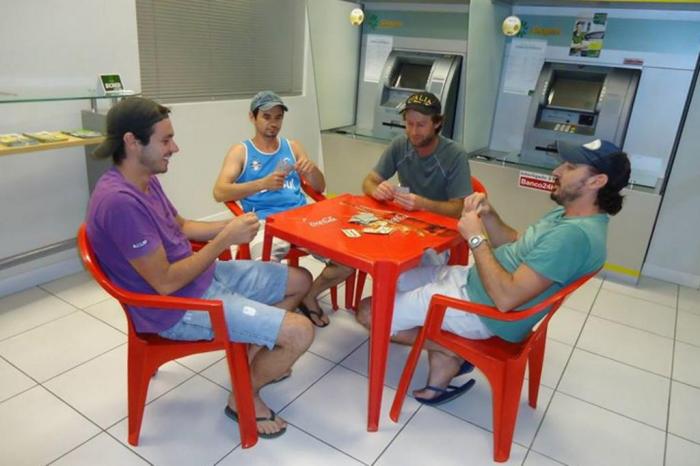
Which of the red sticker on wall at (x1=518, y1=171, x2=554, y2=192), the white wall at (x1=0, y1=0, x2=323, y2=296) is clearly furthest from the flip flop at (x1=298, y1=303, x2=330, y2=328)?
the red sticker on wall at (x1=518, y1=171, x2=554, y2=192)

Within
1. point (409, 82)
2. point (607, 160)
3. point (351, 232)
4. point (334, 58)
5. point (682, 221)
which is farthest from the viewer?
point (334, 58)

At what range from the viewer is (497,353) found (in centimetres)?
180

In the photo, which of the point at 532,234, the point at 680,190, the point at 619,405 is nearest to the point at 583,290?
the point at 680,190

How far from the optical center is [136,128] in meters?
1.62

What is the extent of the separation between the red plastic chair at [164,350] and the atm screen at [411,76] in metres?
2.78

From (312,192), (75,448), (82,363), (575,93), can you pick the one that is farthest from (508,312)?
(575,93)

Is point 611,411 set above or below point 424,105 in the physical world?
below

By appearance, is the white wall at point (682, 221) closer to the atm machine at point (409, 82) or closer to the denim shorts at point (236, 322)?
the atm machine at point (409, 82)

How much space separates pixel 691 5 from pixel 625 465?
270 cm

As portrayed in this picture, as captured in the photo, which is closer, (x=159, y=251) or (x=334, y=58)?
(x=159, y=251)

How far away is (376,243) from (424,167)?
83 cm

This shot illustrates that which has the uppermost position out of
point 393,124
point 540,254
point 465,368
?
point 393,124

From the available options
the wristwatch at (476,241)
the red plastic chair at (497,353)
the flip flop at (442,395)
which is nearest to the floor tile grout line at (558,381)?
the red plastic chair at (497,353)

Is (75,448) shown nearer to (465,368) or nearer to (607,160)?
(465,368)
